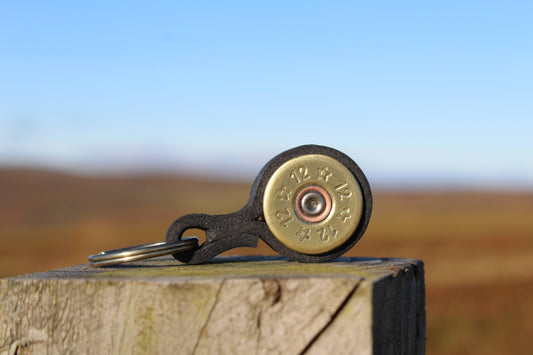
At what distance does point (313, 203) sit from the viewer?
→ 9.64 ft

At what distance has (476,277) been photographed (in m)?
12.6

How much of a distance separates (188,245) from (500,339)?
23.7 feet

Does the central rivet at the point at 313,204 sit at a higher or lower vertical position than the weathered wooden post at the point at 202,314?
higher

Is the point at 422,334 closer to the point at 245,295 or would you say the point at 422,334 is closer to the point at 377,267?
the point at 377,267

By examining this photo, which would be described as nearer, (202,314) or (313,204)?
(202,314)

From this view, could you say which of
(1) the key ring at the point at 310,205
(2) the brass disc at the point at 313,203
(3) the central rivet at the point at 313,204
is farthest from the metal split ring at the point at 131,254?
(3) the central rivet at the point at 313,204

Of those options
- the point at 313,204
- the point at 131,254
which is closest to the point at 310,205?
the point at 313,204

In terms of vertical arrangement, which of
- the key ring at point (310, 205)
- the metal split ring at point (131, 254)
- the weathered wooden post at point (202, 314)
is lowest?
the weathered wooden post at point (202, 314)

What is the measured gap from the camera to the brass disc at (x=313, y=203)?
2.92 metres

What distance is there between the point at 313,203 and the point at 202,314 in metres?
0.98

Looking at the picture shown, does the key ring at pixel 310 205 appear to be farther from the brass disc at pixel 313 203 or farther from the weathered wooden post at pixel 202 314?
the weathered wooden post at pixel 202 314

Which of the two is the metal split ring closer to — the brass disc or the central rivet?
the brass disc

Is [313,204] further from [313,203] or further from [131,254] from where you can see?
[131,254]

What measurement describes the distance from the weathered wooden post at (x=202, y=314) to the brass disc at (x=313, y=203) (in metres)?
0.53
